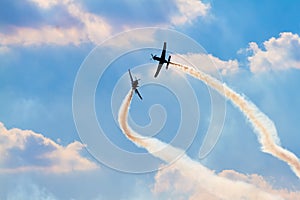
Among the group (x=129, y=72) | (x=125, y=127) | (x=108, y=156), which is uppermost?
(x=129, y=72)

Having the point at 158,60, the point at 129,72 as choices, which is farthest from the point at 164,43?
the point at 129,72

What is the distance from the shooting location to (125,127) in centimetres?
15525

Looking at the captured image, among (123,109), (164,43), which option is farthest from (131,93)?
(164,43)

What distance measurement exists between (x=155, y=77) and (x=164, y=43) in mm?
11188

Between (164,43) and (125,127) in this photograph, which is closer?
(164,43)

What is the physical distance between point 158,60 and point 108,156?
2717cm

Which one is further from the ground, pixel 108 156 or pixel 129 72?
pixel 129 72

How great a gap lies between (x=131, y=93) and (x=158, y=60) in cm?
1405

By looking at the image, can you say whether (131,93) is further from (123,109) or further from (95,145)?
(95,145)

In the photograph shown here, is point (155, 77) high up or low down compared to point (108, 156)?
up

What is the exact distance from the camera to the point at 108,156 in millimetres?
140250

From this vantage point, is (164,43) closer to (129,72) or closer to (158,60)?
(158,60)

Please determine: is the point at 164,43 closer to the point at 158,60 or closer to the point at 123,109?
the point at 158,60

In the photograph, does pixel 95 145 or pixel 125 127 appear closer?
pixel 95 145
